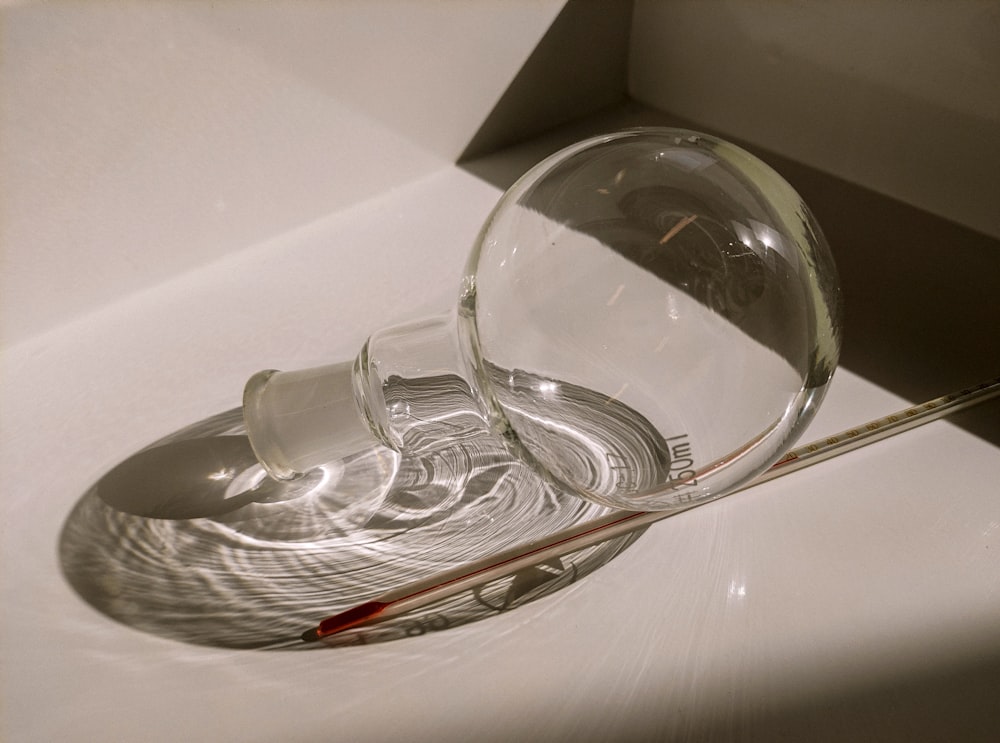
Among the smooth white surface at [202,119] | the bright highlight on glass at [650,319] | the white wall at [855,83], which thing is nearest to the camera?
the bright highlight on glass at [650,319]

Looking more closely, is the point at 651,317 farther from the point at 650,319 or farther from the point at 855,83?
the point at 855,83

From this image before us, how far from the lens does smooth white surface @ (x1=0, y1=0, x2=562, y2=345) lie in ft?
1.94

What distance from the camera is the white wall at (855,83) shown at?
694mm

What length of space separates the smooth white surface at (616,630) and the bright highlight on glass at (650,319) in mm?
69

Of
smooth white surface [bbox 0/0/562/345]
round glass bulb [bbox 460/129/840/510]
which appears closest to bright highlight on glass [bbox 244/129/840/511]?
round glass bulb [bbox 460/129/840/510]

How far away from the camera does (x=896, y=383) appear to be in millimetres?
615

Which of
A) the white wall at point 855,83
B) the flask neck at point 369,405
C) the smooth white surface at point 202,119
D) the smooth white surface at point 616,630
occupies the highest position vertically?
the white wall at point 855,83

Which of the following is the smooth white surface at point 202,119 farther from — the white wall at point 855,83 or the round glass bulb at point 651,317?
the round glass bulb at point 651,317

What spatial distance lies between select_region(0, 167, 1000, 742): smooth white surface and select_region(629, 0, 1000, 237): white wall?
0.75 feet

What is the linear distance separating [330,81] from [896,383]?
46cm

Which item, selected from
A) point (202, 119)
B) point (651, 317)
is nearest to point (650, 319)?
point (651, 317)

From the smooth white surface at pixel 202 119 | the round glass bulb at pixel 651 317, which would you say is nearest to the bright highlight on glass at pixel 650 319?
the round glass bulb at pixel 651 317

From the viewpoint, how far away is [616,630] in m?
0.46

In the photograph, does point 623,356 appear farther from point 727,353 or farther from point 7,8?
point 7,8
